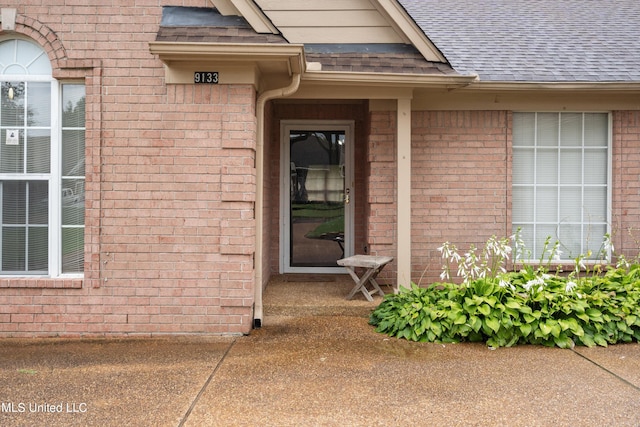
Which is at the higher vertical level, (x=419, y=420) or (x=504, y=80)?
(x=504, y=80)

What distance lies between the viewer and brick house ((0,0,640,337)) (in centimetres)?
540

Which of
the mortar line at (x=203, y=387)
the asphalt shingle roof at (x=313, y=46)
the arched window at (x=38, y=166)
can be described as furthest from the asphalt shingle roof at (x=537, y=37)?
the arched window at (x=38, y=166)

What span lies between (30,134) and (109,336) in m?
2.18

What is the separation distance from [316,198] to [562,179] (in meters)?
3.42

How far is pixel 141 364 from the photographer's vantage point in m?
4.59

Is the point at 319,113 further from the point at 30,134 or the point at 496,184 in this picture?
the point at 30,134

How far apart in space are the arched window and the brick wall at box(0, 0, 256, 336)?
0.67 feet

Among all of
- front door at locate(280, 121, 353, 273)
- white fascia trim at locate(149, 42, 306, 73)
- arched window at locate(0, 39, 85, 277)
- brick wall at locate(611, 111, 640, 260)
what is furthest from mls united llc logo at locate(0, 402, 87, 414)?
brick wall at locate(611, 111, 640, 260)

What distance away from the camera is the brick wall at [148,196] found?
540cm

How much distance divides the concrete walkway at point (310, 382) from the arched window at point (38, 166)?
2.90 ft

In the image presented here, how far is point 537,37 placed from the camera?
820 centimetres

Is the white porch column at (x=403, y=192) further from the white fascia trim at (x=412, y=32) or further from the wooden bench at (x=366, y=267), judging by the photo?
the white fascia trim at (x=412, y=32)

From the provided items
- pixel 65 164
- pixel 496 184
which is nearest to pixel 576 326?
pixel 496 184

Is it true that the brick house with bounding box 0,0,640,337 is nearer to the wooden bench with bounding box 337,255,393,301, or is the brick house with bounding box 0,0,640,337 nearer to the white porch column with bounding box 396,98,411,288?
the white porch column with bounding box 396,98,411,288
